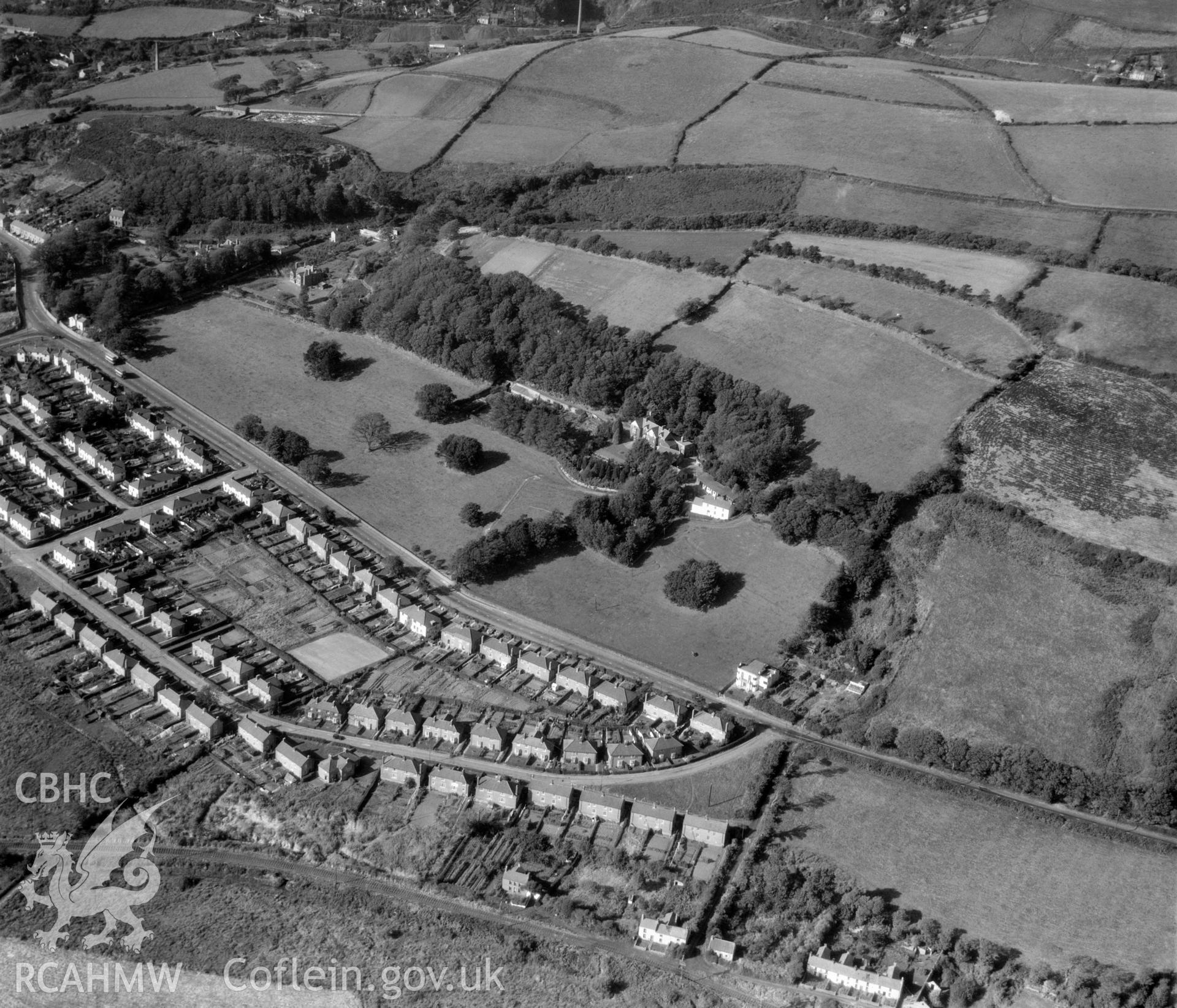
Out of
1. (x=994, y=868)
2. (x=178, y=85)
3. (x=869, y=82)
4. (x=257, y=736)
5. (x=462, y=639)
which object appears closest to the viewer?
(x=994, y=868)

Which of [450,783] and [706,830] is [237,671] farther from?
[706,830]

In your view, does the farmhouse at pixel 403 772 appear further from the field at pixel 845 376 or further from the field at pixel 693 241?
the field at pixel 693 241

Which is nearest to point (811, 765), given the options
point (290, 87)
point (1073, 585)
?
point (1073, 585)

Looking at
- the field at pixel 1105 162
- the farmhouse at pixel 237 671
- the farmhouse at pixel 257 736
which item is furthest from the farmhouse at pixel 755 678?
the field at pixel 1105 162

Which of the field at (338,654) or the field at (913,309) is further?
the field at (913,309)

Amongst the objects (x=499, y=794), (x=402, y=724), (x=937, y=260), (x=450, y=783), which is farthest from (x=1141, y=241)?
(x=450, y=783)

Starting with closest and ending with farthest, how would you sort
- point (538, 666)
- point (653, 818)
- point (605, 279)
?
point (653, 818) → point (538, 666) → point (605, 279)

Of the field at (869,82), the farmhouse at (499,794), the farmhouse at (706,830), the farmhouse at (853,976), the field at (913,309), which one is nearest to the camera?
the farmhouse at (853,976)
